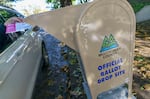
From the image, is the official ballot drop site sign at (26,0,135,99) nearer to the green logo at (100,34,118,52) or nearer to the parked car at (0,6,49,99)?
the green logo at (100,34,118,52)

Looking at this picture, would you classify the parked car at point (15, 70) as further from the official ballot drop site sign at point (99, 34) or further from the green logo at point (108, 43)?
the green logo at point (108, 43)

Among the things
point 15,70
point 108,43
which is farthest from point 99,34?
point 15,70

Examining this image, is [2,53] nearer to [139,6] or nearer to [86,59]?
[86,59]

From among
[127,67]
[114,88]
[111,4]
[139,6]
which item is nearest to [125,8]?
[111,4]

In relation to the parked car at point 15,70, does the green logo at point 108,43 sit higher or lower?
higher

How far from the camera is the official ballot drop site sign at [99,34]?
264 centimetres

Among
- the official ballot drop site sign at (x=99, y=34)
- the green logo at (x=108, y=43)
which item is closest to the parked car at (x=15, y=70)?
the official ballot drop site sign at (x=99, y=34)

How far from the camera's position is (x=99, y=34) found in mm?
2732

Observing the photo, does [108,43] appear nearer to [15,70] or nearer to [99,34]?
[99,34]

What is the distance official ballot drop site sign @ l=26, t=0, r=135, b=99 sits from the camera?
104 inches

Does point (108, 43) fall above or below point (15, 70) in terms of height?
above

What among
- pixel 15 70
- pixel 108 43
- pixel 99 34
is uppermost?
pixel 99 34

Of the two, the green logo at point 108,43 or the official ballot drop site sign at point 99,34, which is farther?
the green logo at point 108,43

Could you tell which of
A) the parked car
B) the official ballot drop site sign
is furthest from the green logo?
the parked car
